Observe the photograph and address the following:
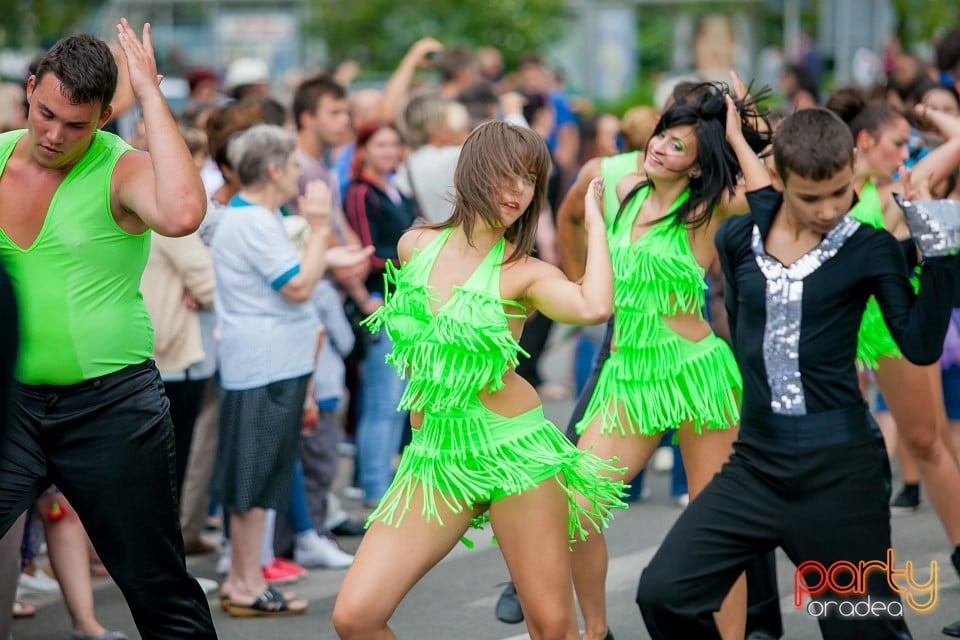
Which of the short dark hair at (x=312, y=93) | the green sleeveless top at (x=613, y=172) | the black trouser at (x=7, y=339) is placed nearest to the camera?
the black trouser at (x=7, y=339)

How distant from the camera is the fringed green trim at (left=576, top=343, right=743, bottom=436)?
4.86 meters

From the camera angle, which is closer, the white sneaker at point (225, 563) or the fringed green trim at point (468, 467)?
the fringed green trim at point (468, 467)

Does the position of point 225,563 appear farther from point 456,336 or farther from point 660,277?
point 456,336

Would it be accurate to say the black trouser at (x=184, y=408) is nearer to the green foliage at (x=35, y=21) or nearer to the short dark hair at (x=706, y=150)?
the short dark hair at (x=706, y=150)

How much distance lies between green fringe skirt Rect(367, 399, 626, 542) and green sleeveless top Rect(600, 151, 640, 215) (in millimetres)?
1354

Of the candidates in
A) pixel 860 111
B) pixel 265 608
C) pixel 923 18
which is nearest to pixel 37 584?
pixel 265 608

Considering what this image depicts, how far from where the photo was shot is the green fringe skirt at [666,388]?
16.0 feet

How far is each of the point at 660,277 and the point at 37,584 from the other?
3153mm

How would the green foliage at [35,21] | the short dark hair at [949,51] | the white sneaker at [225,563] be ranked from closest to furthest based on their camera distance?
the white sneaker at [225,563]
the short dark hair at [949,51]
the green foliage at [35,21]

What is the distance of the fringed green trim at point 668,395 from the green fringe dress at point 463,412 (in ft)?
2.48

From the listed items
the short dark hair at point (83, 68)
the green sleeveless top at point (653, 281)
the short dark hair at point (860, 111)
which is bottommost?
the green sleeveless top at point (653, 281)

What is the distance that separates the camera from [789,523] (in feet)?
12.7

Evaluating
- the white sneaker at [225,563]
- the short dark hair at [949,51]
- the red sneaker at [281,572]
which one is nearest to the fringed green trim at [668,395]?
the red sneaker at [281,572]

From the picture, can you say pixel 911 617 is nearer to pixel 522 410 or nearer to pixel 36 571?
pixel 522 410
